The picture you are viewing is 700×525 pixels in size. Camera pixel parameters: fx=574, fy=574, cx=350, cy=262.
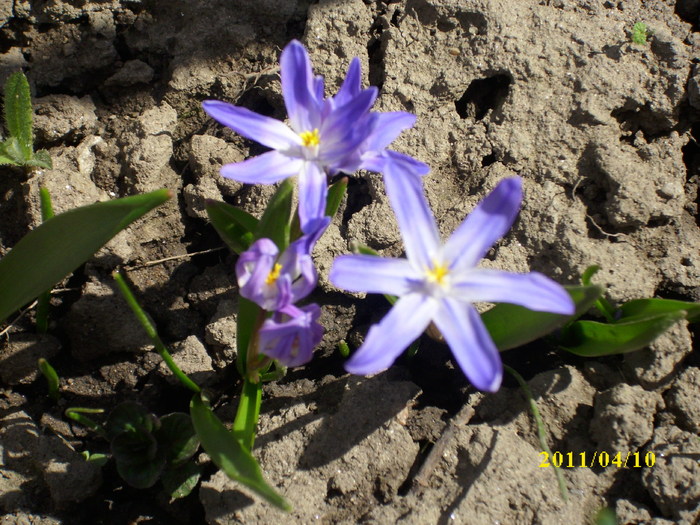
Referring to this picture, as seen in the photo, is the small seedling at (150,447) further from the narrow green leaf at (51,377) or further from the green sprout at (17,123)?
the green sprout at (17,123)

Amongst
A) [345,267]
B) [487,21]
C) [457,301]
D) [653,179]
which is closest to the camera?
[345,267]

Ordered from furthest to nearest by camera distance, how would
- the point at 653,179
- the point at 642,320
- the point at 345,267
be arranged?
1. the point at 653,179
2. the point at 642,320
3. the point at 345,267

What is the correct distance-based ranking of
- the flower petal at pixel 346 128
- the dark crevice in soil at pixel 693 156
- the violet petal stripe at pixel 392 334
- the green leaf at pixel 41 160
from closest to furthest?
the violet petal stripe at pixel 392 334
the flower petal at pixel 346 128
the green leaf at pixel 41 160
the dark crevice in soil at pixel 693 156

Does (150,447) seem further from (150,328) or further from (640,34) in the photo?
(640,34)

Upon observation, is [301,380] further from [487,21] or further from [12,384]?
[487,21]

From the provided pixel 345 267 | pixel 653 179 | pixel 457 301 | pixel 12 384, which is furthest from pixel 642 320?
pixel 12 384

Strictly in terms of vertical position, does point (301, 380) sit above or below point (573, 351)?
below

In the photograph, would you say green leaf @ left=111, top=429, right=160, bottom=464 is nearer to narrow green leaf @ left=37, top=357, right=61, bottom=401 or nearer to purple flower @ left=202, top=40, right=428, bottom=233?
narrow green leaf @ left=37, top=357, right=61, bottom=401
